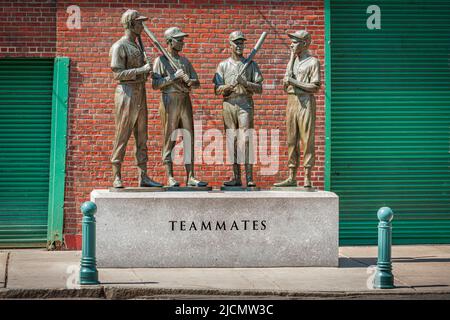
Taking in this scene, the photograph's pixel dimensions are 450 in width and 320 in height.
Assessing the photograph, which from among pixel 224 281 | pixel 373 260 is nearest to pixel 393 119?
pixel 373 260

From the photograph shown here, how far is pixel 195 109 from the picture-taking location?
51.6ft

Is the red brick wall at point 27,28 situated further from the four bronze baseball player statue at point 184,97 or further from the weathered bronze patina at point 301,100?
the weathered bronze patina at point 301,100

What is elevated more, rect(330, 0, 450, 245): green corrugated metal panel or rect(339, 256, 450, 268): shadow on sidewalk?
rect(330, 0, 450, 245): green corrugated metal panel

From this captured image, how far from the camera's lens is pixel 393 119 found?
16125mm

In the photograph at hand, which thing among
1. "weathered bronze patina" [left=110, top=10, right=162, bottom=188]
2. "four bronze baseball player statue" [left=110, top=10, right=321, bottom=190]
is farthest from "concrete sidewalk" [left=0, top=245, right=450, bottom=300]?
"weathered bronze patina" [left=110, top=10, right=162, bottom=188]

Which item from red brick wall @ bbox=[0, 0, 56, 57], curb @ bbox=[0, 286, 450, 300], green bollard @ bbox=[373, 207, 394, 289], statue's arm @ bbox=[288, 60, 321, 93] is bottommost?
curb @ bbox=[0, 286, 450, 300]

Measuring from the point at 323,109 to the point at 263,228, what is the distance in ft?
12.0

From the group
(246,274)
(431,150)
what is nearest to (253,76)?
(246,274)

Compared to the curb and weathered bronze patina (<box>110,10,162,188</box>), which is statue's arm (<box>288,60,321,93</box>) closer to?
weathered bronze patina (<box>110,10,162,188</box>)

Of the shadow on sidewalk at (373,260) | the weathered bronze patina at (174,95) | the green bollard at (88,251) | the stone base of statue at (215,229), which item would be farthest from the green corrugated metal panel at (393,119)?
the green bollard at (88,251)

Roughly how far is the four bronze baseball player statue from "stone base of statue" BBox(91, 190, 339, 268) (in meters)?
0.50

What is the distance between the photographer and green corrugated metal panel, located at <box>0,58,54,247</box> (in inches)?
607

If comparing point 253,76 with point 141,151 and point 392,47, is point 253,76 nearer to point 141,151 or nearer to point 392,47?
point 141,151

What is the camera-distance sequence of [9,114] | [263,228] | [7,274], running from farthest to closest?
[9,114] < [263,228] < [7,274]
